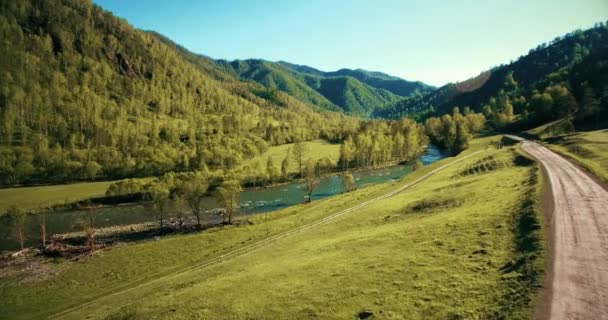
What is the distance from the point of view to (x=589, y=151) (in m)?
72.6

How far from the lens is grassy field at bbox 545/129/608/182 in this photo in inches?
2254

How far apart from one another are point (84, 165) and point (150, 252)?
11668 cm

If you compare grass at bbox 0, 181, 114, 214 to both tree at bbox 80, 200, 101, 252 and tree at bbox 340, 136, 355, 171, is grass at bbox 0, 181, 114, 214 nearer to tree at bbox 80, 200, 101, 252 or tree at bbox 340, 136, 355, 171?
tree at bbox 80, 200, 101, 252

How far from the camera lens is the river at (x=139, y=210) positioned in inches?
3794

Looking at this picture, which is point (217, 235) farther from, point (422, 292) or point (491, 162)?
point (491, 162)

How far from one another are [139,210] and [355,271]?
356 ft

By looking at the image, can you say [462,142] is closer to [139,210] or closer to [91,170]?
[139,210]

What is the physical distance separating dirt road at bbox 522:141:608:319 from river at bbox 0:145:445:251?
85.3 m

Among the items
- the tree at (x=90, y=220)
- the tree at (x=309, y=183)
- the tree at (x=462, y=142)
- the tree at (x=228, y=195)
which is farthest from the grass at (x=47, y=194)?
the tree at (x=462, y=142)

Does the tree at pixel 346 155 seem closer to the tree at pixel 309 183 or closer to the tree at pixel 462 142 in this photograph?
the tree at pixel 309 183

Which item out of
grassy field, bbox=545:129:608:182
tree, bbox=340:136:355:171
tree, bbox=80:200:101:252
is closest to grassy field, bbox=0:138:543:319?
grassy field, bbox=545:129:608:182

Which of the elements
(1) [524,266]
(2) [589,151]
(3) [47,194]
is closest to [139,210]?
(3) [47,194]

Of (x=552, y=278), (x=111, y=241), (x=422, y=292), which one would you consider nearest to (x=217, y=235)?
(x=111, y=241)

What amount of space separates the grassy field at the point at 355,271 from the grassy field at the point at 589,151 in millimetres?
9798
